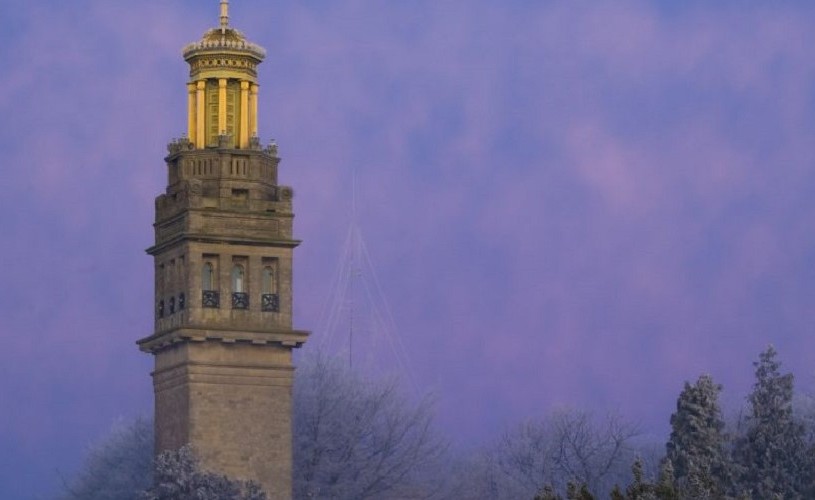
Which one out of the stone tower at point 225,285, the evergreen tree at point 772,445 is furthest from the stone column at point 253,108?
the evergreen tree at point 772,445

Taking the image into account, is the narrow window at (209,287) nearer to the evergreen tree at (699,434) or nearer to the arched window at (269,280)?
the arched window at (269,280)

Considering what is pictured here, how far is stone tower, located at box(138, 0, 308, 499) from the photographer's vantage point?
74.1 m

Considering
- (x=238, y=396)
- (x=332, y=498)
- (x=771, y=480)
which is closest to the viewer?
(x=771, y=480)

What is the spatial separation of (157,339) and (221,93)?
7574 mm

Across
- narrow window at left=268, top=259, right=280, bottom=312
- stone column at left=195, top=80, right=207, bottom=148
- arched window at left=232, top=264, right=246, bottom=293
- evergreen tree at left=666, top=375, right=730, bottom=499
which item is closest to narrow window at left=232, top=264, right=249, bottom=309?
arched window at left=232, top=264, right=246, bottom=293

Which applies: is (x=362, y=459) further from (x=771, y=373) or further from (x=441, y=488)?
(x=771, y=373)

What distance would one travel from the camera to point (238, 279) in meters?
75.3

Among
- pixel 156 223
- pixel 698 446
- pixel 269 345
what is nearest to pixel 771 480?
pixel 698 446

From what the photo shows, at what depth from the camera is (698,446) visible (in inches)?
2731

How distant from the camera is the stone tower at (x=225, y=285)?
243ft

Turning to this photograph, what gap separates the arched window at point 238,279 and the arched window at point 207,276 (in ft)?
2.10

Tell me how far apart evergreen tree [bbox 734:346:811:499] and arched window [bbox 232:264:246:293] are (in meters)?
15.3

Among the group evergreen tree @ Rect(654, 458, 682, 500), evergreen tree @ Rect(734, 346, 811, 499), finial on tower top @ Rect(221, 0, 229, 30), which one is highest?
finial on tower top @ Rect(221, 0, 229, 30)

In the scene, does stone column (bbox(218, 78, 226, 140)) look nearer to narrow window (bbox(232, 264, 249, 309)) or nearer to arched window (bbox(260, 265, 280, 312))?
narrow window (bbox(232, 264, 249, 309))
